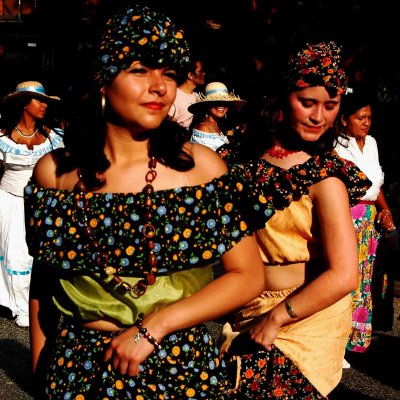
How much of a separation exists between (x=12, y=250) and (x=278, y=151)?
4.99 m

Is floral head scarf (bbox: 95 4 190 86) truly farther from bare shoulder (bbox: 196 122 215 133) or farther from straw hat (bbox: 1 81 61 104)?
bare shoulder (bbox: 196 122 215 133)

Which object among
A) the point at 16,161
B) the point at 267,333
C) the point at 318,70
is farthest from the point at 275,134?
the point at 16,161

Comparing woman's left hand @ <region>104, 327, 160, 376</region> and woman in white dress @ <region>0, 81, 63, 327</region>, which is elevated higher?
woman's left hand @ <region>104, 327, 160, 376</region>

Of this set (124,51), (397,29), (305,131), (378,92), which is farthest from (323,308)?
(378,92)

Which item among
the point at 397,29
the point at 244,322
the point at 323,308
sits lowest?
the point at 397,29

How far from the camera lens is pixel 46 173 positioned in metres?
2.50

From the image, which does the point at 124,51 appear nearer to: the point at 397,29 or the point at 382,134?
the point at 397,29

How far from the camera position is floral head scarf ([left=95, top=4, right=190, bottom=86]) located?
229cm

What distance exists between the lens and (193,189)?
2.31 metres

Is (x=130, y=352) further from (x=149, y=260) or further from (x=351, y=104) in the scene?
(x=351, y=104)

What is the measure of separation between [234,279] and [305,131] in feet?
2.98

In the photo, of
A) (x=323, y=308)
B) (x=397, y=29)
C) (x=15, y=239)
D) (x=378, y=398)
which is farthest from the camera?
(x=397, y=29)

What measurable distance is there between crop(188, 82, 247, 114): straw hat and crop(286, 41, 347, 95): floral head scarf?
639 cm

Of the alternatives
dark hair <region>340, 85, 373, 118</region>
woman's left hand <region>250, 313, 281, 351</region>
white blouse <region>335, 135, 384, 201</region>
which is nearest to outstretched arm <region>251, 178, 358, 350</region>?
woman's left hand <region>250, 313, 281, 351</region>
